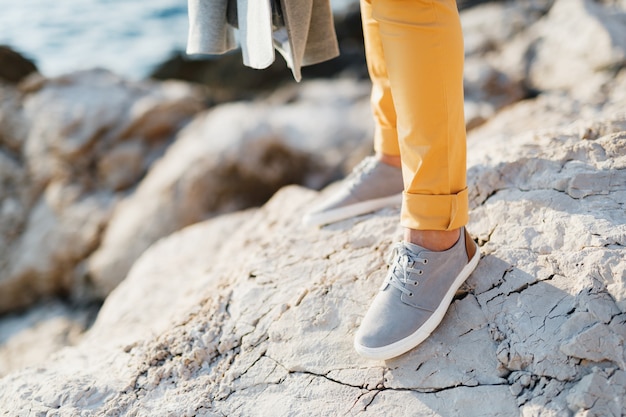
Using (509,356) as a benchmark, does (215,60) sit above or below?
below

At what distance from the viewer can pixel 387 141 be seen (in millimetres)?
1973

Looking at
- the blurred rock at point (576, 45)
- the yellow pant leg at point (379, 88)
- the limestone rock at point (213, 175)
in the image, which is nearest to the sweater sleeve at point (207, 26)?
the yellow pant leg at point (379, 88)

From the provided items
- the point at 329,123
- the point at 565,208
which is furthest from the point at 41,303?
the point at 565,208

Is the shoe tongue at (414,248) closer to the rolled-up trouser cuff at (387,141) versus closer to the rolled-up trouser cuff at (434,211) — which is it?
the rolled-up trouser cuff at (434,211)

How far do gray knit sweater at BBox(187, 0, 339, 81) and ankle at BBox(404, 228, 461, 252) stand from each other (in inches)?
20.5

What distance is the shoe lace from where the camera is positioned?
1507 mm

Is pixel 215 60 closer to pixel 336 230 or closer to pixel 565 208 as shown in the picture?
pixel 336 230

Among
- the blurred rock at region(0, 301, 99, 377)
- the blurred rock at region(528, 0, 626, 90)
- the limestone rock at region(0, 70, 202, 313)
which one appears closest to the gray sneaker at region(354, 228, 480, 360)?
the blurred rock at region(0, 301, 99, 377)

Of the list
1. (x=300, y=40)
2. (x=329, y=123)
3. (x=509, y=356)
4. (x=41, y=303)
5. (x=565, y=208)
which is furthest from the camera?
(x=329, y=123)

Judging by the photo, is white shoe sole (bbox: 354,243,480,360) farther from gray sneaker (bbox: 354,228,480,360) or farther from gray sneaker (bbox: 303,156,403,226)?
gray sneaker (bbox: 303,156,403,226)

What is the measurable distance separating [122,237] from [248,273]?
1.47 m

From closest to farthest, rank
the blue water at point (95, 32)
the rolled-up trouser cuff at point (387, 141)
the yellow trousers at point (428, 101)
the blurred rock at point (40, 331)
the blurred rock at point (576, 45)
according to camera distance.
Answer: the yellow trousers at point (428, 101) → the rolled-up trouser cuff at point (387, 141) → the blurred rock at point (40, 331) → the blurred rock at point (576, 45) → the blue water at point (95, 32)

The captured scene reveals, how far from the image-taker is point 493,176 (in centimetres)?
195

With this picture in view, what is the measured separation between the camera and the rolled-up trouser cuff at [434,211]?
4.74 feet
